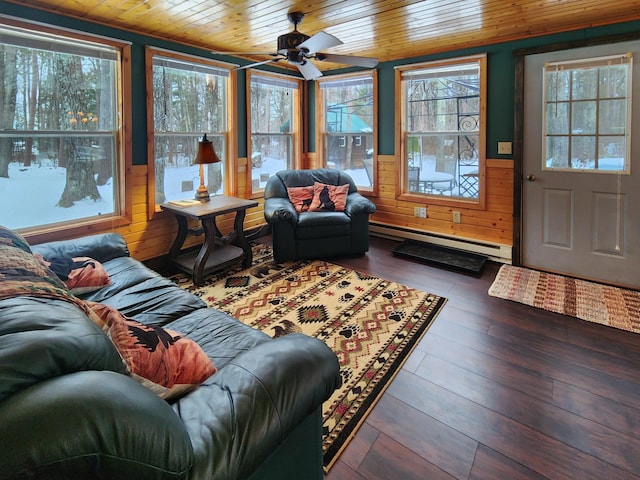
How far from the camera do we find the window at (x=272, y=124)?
16.0 ft

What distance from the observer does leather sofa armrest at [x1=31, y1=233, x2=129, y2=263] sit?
2.49 m

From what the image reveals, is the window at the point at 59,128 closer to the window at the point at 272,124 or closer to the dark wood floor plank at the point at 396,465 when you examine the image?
the window at the point at 272,124

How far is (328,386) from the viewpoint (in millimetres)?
1250

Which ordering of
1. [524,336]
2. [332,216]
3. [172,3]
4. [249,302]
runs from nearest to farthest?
[524,336], [172,3], [249,302], [332,216]

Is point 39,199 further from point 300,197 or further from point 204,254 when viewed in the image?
point 300,197

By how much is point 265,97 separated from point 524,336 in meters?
4.07

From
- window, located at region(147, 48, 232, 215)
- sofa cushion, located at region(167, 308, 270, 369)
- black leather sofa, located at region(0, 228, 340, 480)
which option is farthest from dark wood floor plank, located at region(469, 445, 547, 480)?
window, located at region(147, 48, 232, 215)

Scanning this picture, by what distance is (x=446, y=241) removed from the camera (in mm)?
4547

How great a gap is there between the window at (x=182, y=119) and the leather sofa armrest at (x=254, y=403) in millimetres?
3115

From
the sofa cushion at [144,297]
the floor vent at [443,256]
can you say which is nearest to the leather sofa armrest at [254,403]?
the sofa cushion at [144,297]

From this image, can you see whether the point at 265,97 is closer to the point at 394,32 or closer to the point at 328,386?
the point at 394,32

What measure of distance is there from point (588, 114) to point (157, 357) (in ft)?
13.1

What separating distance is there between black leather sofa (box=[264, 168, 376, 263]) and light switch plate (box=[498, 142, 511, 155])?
145 centimetres

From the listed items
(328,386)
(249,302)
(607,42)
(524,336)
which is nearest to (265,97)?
(249,302)
